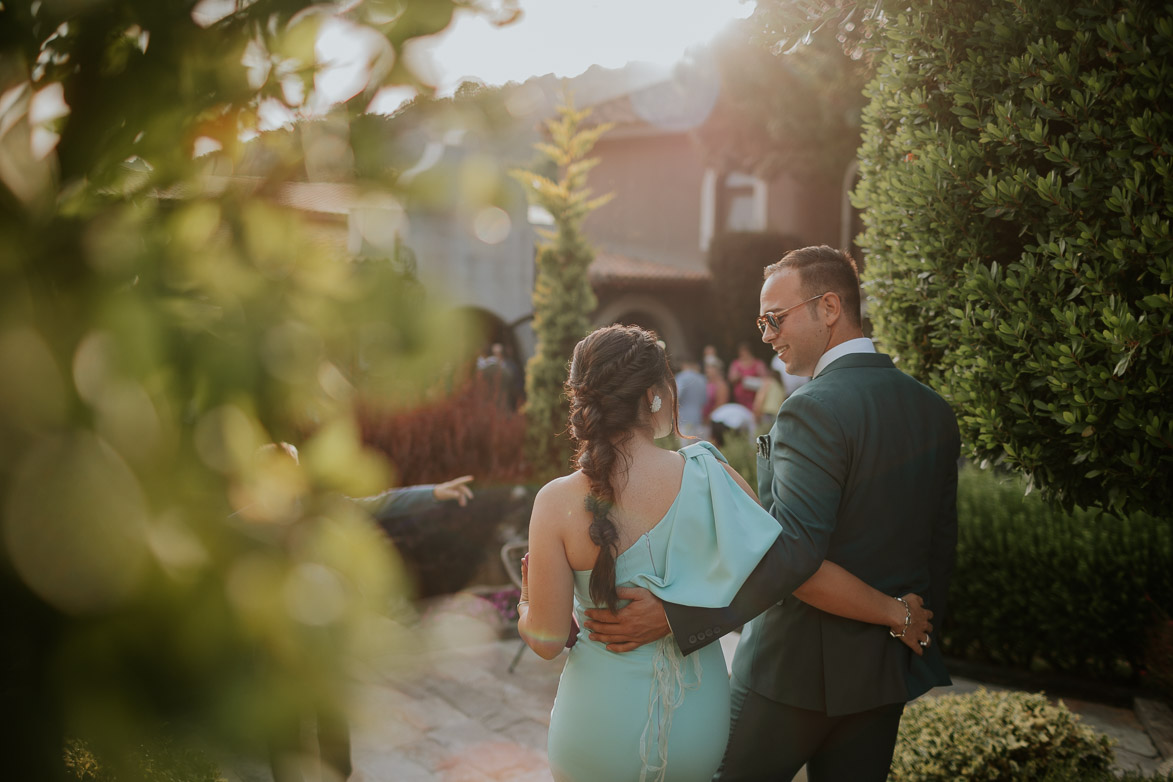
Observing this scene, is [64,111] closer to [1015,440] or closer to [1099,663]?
[1015,440]

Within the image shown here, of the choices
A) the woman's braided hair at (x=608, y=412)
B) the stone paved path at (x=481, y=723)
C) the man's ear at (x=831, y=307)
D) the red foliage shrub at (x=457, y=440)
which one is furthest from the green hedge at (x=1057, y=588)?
the red foliage shrub at (x=457, y=440)

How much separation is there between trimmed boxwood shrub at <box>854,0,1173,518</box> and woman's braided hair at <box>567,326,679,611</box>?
3.94 feet

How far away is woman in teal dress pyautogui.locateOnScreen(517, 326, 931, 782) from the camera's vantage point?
92.4 inches

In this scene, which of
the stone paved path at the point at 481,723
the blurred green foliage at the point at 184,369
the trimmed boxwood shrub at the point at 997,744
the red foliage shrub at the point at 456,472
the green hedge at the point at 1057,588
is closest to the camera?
the blurred green foliage at the point at 184,369

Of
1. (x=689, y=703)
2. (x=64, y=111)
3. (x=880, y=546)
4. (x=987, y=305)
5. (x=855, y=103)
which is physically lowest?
(x=689, y=703)

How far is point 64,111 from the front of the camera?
842 millimetres

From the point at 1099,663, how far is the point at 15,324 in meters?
6.96

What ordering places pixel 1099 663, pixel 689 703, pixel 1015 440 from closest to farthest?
pixel 689 703, pixel 1015 440, pixel 1099 663

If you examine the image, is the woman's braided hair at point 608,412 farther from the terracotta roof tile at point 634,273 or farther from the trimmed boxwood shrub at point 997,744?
the terracotta roof tile at point 634,273

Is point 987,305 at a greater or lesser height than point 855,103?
lesser

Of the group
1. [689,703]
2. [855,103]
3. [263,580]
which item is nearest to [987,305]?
[689,703]

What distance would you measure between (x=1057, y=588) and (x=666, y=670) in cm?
466

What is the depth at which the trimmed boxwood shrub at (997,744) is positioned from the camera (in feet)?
12.0

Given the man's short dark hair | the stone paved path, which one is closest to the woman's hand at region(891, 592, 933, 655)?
the man's short dark hair
